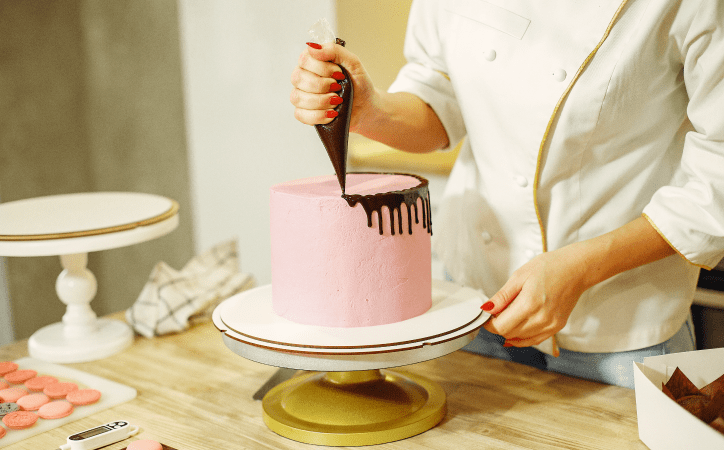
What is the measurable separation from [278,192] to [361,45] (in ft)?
4.05

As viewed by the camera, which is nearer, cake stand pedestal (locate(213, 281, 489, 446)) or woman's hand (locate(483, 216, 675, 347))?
cake stand pedestal (locate(213, 281, 489, 446))

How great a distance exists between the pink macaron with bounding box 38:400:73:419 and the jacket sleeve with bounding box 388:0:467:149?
0.77m

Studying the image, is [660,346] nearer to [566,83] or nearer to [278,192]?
[566,83]

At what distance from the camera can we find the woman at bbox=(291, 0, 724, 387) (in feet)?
2.92

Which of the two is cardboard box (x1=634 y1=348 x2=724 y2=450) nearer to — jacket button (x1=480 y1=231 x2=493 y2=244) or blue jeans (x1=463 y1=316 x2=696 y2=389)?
blue jeans (x1=463 y1=316 x2=696 y2=389)

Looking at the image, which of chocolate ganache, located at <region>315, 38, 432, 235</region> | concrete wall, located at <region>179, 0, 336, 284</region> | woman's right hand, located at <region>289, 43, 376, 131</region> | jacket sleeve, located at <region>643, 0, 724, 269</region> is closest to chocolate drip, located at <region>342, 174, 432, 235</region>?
chocolate ganache, located at <region>315, 38, 432, 235</region>

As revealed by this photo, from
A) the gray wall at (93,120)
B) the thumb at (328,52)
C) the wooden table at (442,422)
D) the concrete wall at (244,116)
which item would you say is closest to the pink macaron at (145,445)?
the wooden table at (442,422)

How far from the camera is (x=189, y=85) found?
256 centimetres

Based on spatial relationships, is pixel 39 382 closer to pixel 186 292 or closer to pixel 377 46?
pixel 186 292

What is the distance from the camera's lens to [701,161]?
0.90 metres

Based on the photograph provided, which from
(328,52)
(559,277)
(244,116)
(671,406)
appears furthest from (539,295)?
(244,116)

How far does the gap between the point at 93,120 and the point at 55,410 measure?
2412mm

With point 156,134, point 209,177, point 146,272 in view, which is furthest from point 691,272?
point 146,272

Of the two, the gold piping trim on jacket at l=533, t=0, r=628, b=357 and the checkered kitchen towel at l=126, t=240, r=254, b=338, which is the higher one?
the gold piping trim on jacket at l=533, t=0, r=628, b=357
